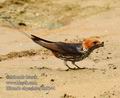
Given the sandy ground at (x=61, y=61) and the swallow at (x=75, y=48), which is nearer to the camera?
the sandy ground at (x=61, y=61)

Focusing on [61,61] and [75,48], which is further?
[61,61]

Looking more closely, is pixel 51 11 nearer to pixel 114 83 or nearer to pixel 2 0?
pixel 2 0

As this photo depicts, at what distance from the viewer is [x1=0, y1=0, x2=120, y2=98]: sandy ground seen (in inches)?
282

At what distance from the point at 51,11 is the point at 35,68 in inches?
190

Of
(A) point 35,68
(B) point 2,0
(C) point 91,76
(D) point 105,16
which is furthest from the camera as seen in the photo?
(B) point 2,0

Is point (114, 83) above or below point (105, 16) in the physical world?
below

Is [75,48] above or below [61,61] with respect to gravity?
above

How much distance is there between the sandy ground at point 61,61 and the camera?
282 inches

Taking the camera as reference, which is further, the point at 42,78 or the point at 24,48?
the point at 24,48

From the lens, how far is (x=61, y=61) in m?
8.83

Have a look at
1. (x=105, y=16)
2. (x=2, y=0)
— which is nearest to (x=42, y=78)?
(x=105, y=16)

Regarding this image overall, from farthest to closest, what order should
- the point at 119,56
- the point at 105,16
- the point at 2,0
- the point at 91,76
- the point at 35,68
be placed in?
the point at 2,0 → the point at 105,16 → the point at 119,56 → the point at 35,68 → the point at 91,76

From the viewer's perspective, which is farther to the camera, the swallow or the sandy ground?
the swallow

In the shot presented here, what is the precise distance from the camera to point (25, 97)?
7.02m
